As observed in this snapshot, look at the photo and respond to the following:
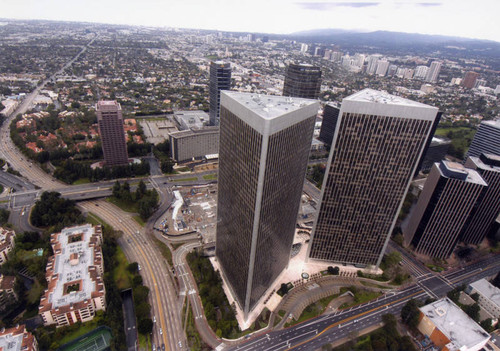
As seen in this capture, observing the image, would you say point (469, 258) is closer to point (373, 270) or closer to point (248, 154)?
point (373, 270)

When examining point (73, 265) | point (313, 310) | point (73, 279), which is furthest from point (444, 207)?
point (73, 265)

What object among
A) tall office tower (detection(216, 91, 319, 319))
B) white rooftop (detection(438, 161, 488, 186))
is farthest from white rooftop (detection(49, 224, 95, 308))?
white rooftop (detection(438, 161, 488, 186))

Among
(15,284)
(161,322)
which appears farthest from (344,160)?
(15,284)

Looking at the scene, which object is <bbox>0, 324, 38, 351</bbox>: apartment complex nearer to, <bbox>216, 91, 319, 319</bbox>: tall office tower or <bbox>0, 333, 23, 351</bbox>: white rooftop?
<bbox>0, 333, 23, 351</bbox>: white rooftop

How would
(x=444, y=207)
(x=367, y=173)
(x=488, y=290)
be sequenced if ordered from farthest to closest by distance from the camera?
(x=444, y=207)
(x=488, y=290)
(x=367, y=173)

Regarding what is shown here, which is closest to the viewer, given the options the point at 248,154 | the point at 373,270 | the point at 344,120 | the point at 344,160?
the point at 248,154

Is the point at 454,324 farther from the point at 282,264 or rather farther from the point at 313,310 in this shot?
the point at 282,264

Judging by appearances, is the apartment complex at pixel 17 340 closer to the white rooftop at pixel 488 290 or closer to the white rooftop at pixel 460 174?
the white rooftop at pixel 460 174
